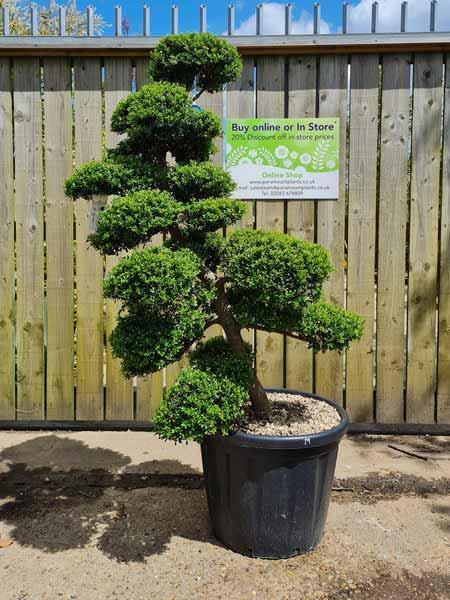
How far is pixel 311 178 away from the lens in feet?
11.8

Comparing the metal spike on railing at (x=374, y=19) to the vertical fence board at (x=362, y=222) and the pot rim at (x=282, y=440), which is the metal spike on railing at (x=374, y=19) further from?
the pot rim at (x=282, y=440)

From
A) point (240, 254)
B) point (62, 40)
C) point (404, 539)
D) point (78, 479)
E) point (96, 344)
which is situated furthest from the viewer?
point (96, 344)

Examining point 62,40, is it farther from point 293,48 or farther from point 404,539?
point 404,539

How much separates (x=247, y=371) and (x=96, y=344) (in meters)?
1.66

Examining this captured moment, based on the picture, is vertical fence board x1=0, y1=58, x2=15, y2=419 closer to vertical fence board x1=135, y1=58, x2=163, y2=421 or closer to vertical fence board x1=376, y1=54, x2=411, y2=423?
vertical fence board x1=135, y1=58, x2=163, y2=421

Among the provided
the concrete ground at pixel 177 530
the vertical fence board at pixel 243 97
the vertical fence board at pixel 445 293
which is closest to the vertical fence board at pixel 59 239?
the concrete ground at pixel 177 530

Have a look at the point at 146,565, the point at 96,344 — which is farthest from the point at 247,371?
the point at 96,344

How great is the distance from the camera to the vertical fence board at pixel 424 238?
3.56 meters

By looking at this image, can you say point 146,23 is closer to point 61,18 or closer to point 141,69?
point 141,69

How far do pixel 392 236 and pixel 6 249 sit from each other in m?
2.49

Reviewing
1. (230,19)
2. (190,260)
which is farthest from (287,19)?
(190,260)

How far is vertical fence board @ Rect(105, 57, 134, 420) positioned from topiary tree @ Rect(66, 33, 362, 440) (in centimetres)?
122

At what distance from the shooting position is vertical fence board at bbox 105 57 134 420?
11.8 feet

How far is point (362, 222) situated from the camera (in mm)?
3631
